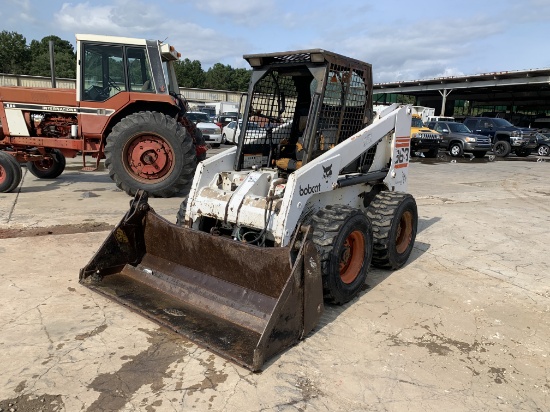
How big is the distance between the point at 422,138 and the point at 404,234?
49.0 ft

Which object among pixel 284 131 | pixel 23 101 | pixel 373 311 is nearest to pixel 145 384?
pixel 373 311

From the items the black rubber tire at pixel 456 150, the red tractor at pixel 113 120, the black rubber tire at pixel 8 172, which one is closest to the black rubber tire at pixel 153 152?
the red tractor at pixel 113 120

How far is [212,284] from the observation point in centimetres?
379

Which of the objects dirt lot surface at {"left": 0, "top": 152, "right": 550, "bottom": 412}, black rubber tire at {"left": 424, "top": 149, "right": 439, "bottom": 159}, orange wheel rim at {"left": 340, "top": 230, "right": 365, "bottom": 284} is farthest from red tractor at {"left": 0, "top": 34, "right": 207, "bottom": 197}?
black rubber tire at {"left": 424, "top": 149, "right": 439, "bottom": 159}

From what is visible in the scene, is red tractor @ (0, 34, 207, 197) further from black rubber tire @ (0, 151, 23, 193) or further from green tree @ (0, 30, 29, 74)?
green tree @ (0, 30, 29, 74)

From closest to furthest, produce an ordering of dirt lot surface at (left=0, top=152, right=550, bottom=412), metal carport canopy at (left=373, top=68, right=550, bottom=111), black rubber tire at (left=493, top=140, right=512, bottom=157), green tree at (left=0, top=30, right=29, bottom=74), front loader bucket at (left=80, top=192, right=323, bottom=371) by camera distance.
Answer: dirt lot surface at (left=0, top=152, right=550, bottom=412), front loader bucket at (left=80, top=192, right=323, bottom=371), black rubber tire at (left=493, top=140, right=512, bottom=157), metal carport canopy at (left=373, top=68, right=550, bottom=111), green tree at (left=0, top=30, right=29, bottom=74)

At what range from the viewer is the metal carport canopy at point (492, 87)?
95.3 ft

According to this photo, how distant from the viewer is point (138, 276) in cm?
418

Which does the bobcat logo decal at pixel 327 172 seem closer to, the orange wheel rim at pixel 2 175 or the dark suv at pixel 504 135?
the orange wheel rim at pixel 2 175

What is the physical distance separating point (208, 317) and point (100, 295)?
115 cm

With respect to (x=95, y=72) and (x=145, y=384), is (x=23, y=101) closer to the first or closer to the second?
(x=95, y=72)

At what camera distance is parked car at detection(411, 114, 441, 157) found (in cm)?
1903

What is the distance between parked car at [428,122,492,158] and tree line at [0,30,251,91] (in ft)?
68.1

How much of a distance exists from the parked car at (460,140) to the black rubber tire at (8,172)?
18.3 m
